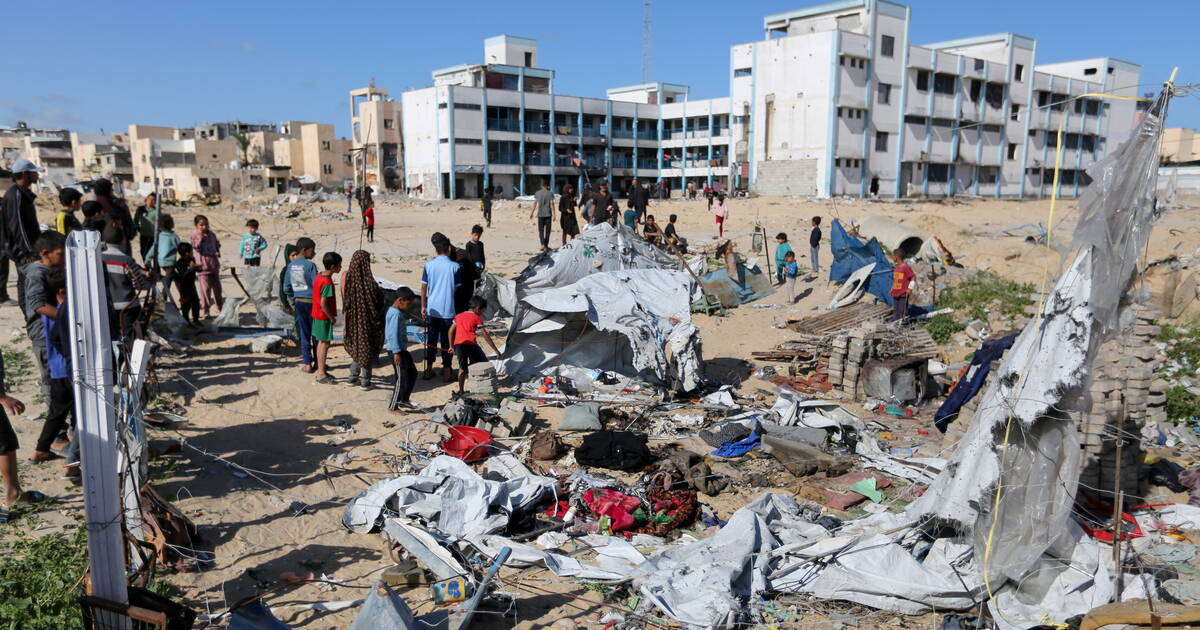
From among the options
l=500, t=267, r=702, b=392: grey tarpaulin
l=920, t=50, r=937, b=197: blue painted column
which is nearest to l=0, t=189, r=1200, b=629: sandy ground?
l=500, t=267, r=702, b=392: grey tarpaulin

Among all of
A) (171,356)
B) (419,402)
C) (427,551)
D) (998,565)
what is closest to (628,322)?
(419,402)

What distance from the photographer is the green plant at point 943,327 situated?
1129cm

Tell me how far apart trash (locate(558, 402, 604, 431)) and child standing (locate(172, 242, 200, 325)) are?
569 centimetres

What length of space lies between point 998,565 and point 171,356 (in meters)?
8.76

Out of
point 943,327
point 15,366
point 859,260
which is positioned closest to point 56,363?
point 15,366

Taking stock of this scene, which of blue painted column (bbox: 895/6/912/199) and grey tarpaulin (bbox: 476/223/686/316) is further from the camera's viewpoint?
blue painted column (bbox: 895/6/912/199)

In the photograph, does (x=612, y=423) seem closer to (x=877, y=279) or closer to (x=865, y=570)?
(x=865, y=570)

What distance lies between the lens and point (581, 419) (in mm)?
7375

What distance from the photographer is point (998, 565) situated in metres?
4.35

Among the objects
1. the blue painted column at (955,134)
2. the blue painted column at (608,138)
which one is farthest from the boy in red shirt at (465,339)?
the blue painted column at (955,134)

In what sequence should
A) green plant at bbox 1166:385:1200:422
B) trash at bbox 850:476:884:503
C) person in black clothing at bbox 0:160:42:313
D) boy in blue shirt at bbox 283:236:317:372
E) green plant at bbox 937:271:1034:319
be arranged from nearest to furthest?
trash at bbox 850:476:884:503 → person in black clothing at bbox 0:160:42:313 → green plant at bbox 1166:385:1200:422 → boy in blue shirt at bbox 283:236:317:372 → green plant at bbox 937:271:1034:319

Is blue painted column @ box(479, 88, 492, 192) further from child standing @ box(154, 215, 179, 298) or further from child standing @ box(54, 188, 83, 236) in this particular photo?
child standing @ box(54, 188, 83, 236)

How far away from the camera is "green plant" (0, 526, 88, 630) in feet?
11.9

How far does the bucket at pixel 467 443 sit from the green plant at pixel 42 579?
2.74 meters
